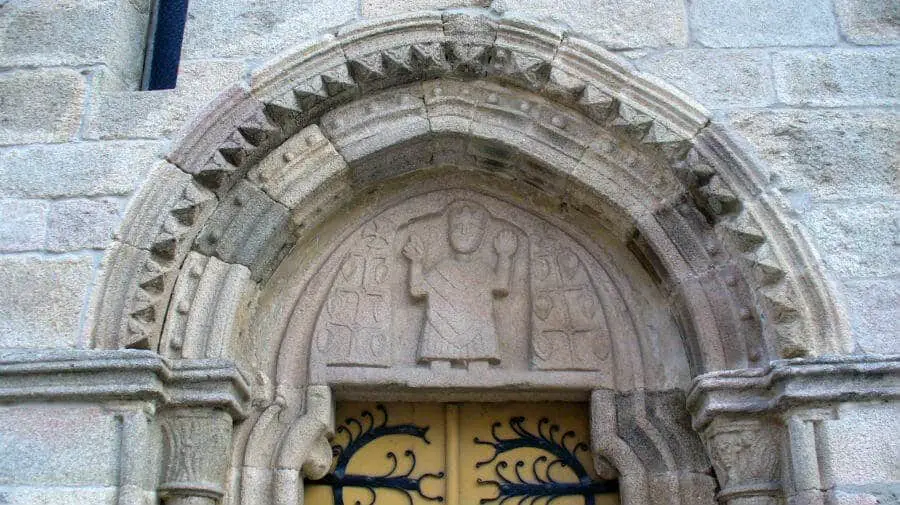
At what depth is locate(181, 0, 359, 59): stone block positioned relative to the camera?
402 cm

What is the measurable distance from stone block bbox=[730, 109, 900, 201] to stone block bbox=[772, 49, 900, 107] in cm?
6

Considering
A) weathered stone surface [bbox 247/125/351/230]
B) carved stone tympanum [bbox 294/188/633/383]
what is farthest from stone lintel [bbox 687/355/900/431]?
weathered stone surface [bbox 247/125/351/230]

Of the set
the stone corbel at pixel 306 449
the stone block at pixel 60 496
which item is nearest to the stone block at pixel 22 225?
the stone block at pixel 60 496

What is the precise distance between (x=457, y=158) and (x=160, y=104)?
1199 millimetres

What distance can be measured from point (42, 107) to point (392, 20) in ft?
4.63

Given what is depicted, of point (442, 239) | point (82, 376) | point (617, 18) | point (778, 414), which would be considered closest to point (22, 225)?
point (82, 376)

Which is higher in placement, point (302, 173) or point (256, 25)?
point (256, 25)

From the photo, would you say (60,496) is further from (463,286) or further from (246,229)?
(463,286)

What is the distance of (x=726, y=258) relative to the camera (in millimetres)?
3736

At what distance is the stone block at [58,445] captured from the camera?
11.0 feet

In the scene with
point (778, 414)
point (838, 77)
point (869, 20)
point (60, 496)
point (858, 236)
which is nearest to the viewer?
point (60, 496)

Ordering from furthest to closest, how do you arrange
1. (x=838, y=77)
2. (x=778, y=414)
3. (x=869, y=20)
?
(x=869, y=20) → (x=838, y=77) → (x=778, y=414)

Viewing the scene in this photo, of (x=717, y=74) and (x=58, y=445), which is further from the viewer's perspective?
(x=717, y=74)

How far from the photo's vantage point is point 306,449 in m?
3.82
